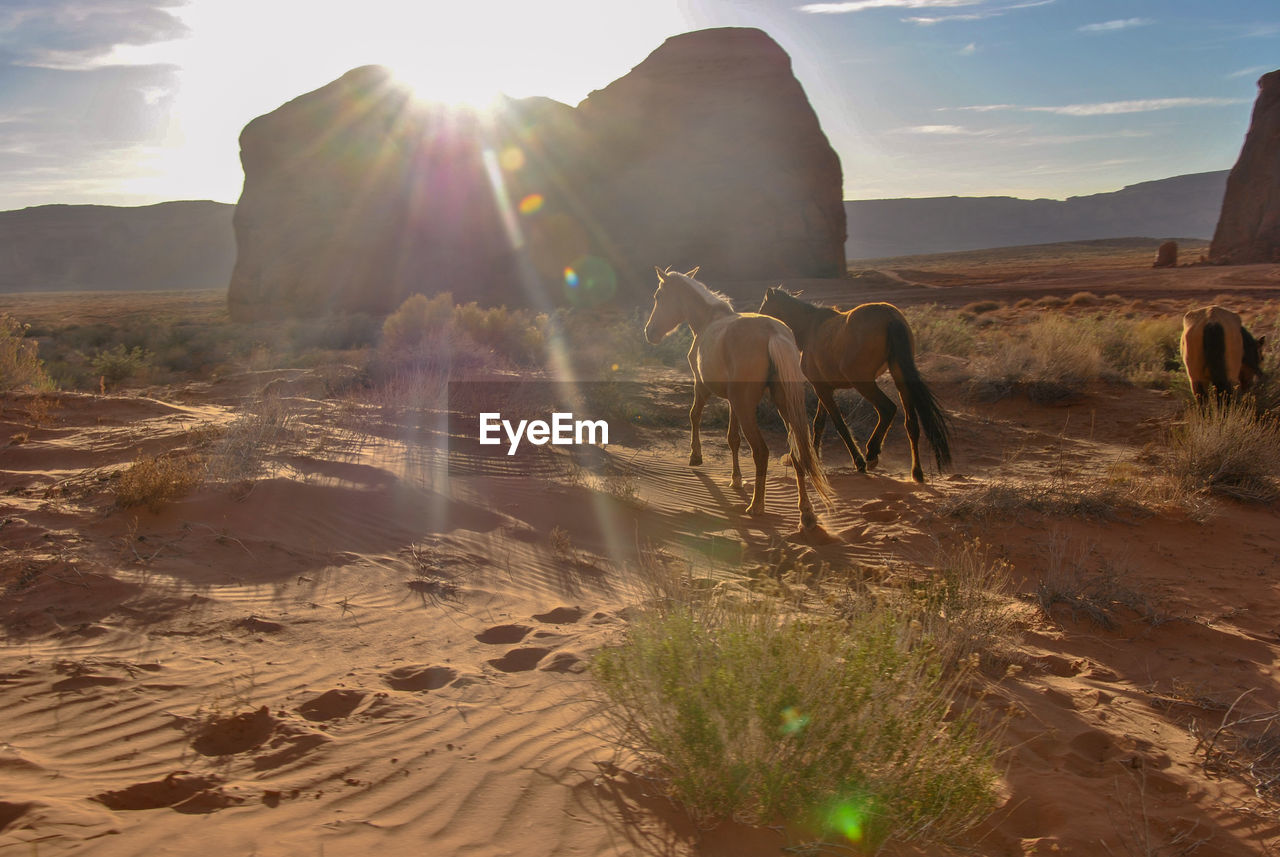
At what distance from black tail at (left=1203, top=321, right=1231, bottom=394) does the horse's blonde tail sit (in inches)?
225

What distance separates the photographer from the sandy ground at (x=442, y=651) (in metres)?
2.49

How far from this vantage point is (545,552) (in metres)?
5.73

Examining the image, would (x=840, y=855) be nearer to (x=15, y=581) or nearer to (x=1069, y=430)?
(x=15, y=581)

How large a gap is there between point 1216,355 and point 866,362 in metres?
4.32

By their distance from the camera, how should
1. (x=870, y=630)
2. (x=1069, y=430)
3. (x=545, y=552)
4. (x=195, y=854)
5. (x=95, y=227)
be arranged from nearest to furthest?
1. (x=195, y=854)
2. (x=870, y=630)
3. (x=545, y=552)
4. (x=1069, y=430)
5. (x=95, y=227)

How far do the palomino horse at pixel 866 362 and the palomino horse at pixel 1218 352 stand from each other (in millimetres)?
3304

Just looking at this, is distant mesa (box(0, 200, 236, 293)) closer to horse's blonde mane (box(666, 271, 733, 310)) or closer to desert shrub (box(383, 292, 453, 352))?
desert shrub (box(383, 292, 453, 352))

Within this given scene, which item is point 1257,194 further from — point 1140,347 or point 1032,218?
point 1032,218

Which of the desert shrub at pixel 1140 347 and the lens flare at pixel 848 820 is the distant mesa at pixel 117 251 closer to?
the desert shrub at pixel 1140 347

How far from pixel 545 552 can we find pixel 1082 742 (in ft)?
12.0

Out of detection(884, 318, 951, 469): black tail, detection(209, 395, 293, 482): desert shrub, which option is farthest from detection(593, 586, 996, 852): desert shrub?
detection(884, 318, 951, 469): black tail

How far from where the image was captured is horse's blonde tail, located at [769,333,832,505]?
6.61m

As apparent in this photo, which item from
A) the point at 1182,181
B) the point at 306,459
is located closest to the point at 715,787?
the point at 306,459

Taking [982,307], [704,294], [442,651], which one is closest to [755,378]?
[704,294]
